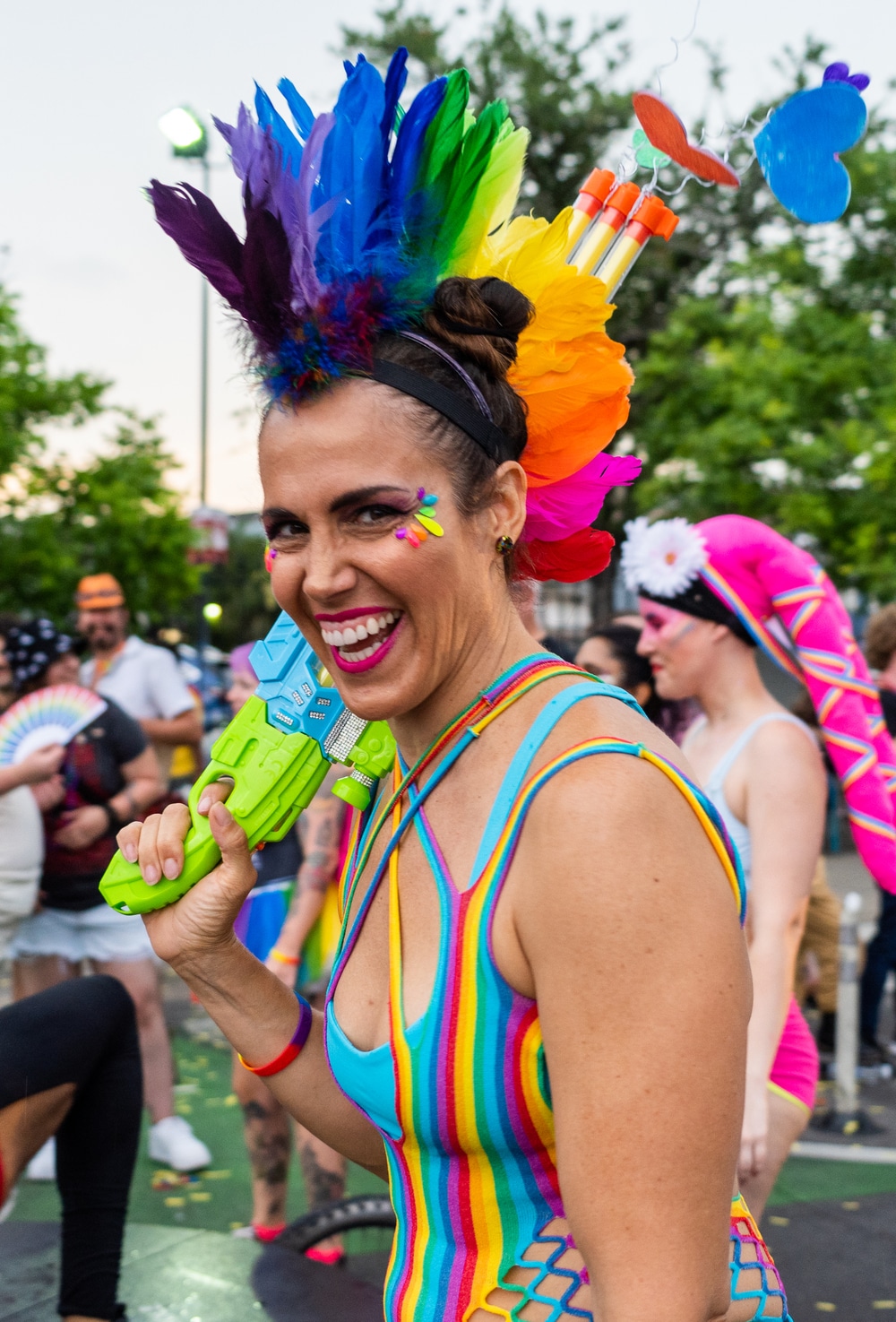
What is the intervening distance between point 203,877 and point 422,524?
2.18 feet

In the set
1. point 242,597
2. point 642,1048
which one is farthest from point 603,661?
point 242,597

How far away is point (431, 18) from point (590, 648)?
774 inches

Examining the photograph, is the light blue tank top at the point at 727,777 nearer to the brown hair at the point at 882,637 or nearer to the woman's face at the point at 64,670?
the woman's face at the point at 64,670

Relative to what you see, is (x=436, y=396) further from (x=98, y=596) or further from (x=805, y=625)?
(x=98, y=596)

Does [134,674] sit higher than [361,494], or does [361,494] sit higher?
[134,674]

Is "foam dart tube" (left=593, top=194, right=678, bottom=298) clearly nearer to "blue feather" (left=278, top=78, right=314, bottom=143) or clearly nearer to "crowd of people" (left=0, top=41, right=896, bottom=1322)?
"crowd of people" (left=0, top=41, right=896, bottom=1322)

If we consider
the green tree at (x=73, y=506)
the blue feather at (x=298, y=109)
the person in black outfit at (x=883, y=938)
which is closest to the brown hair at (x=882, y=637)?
the person in black outfit at (x=883, y=938)

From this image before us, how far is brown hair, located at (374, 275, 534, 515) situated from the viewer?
142cm

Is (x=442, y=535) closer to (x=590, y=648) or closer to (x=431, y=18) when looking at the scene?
(x=590, y=648)

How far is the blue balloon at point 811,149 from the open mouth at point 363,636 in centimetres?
94

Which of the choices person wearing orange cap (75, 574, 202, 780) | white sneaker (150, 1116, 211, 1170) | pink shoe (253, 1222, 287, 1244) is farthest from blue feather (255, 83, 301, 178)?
person wearing orange cap (75, 574, 202, 780)

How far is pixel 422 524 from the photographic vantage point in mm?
1384

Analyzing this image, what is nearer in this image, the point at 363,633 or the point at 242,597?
the point at 363,633

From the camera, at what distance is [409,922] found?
1.44 metres
